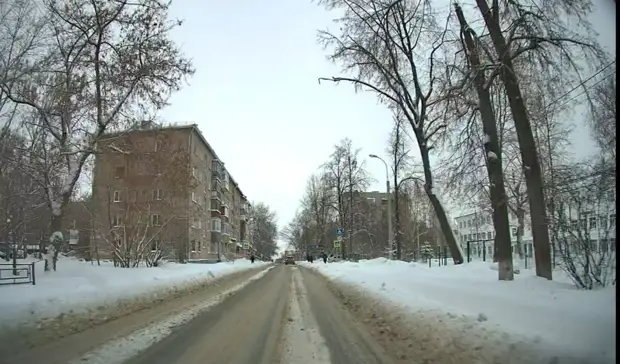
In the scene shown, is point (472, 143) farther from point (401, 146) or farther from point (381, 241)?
point (381, 241)

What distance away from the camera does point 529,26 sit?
12680 mm

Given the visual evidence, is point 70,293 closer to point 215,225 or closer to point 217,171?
point 215,225

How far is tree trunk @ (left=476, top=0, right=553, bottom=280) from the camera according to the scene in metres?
13.3

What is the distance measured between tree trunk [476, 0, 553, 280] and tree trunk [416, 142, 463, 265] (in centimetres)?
869

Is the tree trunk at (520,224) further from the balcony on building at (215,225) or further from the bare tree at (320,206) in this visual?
the balcony on building at (215,225)

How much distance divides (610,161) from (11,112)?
20245 mm

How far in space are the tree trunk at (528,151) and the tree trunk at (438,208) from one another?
28.5ft

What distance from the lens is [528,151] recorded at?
45.6 ft

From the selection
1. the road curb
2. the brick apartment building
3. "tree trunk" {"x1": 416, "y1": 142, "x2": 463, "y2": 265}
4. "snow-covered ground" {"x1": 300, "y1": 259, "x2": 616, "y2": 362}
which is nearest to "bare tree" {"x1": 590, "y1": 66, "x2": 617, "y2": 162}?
"snow-covered ground" {"x1": 300, "y1": 259, "x2": 616, "y2": 362}

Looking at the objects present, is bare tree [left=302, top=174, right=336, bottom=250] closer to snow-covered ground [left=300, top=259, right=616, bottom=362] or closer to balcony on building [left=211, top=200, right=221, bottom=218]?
balcony on building [left=211, top=200, right=221, bottom=218]

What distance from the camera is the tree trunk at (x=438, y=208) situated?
2264 centimetres

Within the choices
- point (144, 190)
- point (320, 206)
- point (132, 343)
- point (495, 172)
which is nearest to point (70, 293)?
point (132, 343)

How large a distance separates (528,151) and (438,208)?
899 cm

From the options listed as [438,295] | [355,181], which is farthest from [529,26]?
[355,181]
